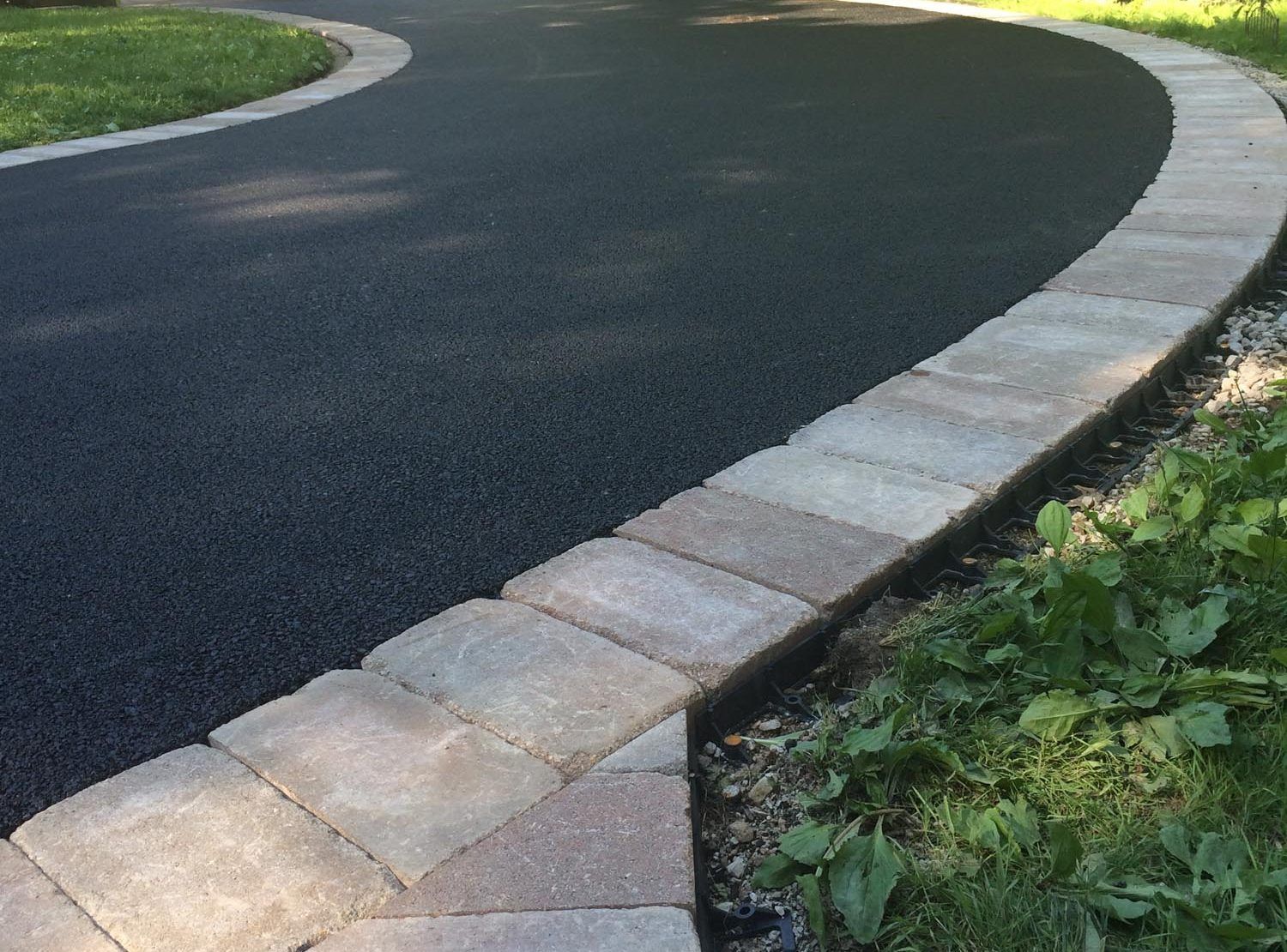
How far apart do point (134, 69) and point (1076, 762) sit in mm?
7537

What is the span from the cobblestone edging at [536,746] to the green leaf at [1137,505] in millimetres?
224

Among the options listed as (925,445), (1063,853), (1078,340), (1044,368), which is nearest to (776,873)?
(1063,853)

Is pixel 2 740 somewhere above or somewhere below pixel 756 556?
below

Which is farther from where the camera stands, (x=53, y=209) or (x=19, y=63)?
(x=19, y=63)

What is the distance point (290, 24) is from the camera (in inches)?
392

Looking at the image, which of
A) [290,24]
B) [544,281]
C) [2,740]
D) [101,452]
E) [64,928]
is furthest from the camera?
[290,24]

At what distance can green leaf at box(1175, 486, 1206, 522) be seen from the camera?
1835 mm

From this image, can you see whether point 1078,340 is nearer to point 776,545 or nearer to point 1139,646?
point 776,545

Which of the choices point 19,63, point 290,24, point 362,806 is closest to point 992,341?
point 362,806

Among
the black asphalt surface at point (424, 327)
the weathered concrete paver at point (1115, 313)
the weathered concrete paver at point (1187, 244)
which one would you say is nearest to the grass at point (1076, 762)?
the black asphalt surface at point (424, 327)

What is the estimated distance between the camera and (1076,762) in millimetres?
1438

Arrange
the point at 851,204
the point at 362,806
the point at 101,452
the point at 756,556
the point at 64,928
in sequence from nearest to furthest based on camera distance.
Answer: the point at 64,928 → the point at 362,806 → the point at 756,556 → the point at 101,452 → the point at 851,204

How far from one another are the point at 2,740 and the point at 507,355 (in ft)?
5.11

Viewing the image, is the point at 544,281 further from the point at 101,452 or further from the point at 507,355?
the point at 101,452
